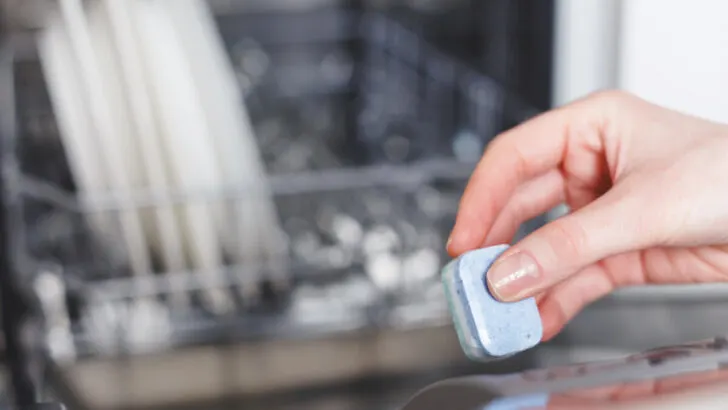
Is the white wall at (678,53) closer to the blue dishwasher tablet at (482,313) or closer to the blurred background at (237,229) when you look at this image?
the blurred background at (237,229)

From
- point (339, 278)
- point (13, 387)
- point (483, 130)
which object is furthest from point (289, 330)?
point (483, 130)

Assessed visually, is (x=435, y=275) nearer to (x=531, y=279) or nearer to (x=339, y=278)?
(x=339, y=278)

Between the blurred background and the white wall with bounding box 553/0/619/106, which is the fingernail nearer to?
the blurred background

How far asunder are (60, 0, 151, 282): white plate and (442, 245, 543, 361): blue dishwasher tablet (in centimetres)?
43

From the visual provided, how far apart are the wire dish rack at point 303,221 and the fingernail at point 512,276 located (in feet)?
1.10

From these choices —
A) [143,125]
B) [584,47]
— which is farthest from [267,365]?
[584,47]

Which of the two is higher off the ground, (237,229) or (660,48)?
(660,48)

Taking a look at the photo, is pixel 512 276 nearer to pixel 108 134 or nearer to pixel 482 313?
pixel 482 313

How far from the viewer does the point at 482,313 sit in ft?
1.19

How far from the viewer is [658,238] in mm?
433

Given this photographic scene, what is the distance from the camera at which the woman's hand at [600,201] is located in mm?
401

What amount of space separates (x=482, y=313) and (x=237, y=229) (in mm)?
481

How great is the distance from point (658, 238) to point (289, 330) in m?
0.39

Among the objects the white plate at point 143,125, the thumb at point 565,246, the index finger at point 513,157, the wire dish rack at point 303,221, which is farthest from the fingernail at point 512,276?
the white plate at point 143,125
